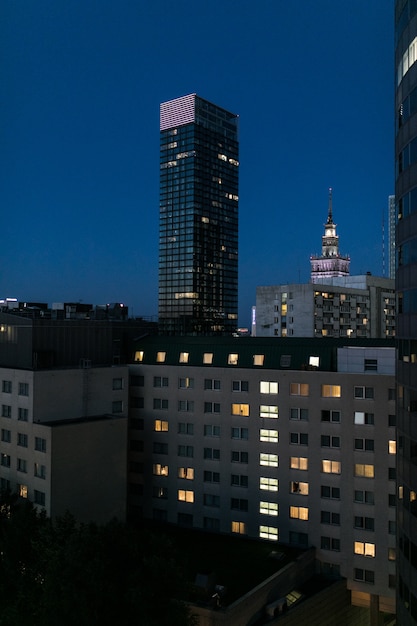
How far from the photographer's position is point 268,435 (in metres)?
69.3

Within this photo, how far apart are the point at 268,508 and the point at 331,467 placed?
960 centimetres

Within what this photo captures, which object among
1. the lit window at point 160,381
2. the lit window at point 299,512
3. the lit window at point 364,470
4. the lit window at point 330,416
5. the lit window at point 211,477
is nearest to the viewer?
the lit window at point 364,470

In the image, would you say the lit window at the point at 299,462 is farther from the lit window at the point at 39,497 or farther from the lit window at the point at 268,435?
the lit window at the point at 39,497

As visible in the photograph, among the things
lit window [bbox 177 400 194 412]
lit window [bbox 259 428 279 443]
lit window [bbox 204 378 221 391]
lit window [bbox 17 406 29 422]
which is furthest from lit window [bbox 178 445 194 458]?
lit window [bbox 17 406 29 422]

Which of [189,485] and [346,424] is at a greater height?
[346,424]

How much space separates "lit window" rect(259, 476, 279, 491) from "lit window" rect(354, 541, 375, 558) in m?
11.0

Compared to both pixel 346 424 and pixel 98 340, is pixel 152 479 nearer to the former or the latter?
pixel 98 340

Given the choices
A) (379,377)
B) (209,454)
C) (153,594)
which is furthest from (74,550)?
(379,377)

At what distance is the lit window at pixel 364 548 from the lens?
62.7m

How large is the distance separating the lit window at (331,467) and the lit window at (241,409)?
1115 centimetres

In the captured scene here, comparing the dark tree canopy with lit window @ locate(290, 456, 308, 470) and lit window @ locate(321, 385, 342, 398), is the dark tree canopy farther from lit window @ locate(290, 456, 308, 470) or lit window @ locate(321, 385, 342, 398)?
lit window @ locate(321, 385, 342, 398)

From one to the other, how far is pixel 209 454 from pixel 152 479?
9522 millimetres

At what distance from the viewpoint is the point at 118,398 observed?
73.9 meters

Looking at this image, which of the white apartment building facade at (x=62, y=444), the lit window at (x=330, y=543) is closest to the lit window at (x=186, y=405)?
the white apartment building facade at (x=62, y=444)
